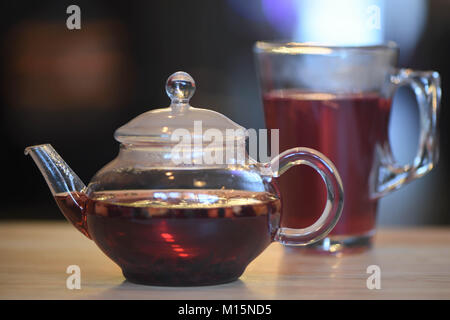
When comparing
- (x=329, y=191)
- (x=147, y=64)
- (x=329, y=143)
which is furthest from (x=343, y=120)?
(x=147, y=64)

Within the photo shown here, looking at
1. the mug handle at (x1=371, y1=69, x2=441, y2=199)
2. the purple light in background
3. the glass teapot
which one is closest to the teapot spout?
the glass teapot

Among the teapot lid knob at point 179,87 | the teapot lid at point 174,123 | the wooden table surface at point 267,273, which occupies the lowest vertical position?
the wooden table surface at point 267,273

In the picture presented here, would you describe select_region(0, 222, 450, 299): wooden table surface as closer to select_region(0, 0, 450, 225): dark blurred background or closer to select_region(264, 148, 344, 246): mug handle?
select_region(264, 148, 344, 246): mug handle

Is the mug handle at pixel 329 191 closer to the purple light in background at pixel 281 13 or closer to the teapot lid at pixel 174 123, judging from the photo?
the teapot lid at pixel 174 123

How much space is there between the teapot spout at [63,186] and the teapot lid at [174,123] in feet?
0.28

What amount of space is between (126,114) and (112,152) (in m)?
0.12

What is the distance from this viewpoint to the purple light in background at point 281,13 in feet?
7.80

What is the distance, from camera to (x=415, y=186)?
2396mm

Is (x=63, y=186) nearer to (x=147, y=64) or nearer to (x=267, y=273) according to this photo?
(x=267, y=273)

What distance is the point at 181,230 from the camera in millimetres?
725

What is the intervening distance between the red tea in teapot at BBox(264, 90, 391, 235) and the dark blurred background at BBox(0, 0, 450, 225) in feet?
4.07

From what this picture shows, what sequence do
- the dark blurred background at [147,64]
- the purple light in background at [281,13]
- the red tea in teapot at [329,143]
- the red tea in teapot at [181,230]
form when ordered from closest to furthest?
the red tea in teapot at [181,230] → the red tea in teapot at [329,143] → the dark blurred background at [147,64] → the purple light in background at [281,13]

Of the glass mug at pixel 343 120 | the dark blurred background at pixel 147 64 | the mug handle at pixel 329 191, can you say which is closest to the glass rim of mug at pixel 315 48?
the glass mug at pixel 343 120

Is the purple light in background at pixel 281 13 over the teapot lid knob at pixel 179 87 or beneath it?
over
